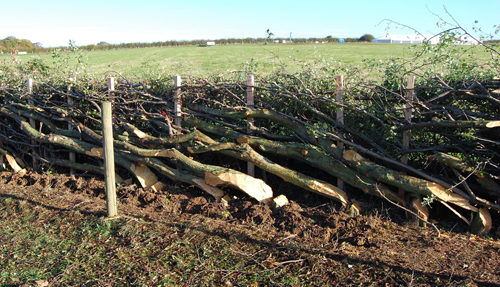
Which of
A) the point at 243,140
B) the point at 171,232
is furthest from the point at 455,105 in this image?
the point at 171,232

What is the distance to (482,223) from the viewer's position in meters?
3.93

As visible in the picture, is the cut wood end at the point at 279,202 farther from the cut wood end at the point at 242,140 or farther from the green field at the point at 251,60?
the green field at the point at 251,60

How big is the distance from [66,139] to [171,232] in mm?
3473

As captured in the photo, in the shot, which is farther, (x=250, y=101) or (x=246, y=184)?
(x=250, y=101)

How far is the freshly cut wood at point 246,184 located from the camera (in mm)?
4845

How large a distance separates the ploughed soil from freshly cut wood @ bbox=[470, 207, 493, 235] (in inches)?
3.2

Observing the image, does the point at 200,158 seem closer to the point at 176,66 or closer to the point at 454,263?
the point at 176,66

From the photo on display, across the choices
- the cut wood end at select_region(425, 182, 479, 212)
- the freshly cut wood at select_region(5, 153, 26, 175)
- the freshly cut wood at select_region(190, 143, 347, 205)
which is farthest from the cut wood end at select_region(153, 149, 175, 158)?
the cut wood end at select_region(425, 182, 479, 212)

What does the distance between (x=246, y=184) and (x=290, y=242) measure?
1.23 metres

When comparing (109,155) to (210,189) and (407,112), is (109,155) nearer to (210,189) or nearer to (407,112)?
(210,189)

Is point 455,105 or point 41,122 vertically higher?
point 455,105

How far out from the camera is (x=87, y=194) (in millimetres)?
5840

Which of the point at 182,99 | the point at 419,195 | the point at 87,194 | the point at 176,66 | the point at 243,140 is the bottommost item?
the point at 87,194

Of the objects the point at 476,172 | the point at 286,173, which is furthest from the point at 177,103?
the point at 476,172
